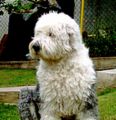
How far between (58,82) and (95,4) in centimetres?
1043

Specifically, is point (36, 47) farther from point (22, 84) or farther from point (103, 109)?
point (22, 84)

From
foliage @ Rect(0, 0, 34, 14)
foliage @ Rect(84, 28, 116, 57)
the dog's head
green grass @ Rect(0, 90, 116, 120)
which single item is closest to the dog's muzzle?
the dog's head

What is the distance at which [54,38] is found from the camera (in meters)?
6.71

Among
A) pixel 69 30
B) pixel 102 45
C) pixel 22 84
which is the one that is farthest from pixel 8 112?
pixel 102 45

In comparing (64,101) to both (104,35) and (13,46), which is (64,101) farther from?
(13,46)

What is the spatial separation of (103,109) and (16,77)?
4.80 m

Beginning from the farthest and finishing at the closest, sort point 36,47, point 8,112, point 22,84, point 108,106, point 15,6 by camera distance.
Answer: point 15,6, point 22,84, point 8,112, point 108,106, point 36,47

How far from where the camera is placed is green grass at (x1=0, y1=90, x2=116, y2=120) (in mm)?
8695

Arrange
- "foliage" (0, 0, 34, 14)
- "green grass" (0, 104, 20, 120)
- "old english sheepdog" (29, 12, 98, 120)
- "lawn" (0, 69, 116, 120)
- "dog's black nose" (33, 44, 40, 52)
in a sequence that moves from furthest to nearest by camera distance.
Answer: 1. "foliage" (0, 0, 34, 14)
2. "green grass" (0, 104, 20, 120)
3. "lawn" (0, 69, 116, 120)
4. "old english sheepdog" (29, 12, 98, 120)
5. "dog's black nose" (33, 44, 40, 52)

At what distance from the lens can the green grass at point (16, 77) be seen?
41.3ft

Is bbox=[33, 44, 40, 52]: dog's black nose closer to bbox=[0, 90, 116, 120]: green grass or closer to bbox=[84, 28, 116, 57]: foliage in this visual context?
bbox=[0, 90, 116, 120]: green grass

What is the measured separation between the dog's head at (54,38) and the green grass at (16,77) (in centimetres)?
546

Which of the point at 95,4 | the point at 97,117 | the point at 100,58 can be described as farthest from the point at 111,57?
the point at 97,117

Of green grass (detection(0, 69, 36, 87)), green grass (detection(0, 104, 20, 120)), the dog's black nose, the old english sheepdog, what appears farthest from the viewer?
green grass (detection(0, 69, 36, 87))
